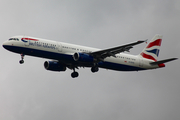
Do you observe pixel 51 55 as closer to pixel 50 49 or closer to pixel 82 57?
pixel 50 49

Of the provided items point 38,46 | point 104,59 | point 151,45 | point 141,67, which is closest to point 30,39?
point 38,46

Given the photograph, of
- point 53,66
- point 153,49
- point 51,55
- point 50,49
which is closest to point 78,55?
point 51,55

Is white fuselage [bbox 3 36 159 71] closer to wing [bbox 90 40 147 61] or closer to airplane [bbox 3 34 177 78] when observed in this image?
airplane [bbox 3 34 177 78]

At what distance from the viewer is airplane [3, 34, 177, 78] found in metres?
49.0

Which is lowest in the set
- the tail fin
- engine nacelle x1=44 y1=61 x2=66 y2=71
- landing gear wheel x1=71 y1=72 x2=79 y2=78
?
landing gear wheel x1=71 y1=72 x2=79 y2=78

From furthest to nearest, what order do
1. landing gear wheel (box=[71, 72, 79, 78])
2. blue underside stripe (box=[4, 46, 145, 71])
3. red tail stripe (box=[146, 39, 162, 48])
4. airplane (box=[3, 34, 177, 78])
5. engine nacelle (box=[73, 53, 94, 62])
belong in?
red tail stripe (box=[146, 39, 162, 48]) < landing gear wheel (box=[71, 72, 79, 78]) < engine nacelle (box=[73, 53, 94, 62]) < airplane (box=[3, 34, 177, 78]) < blue underside stripe (box=[4, 46, 145, 71])

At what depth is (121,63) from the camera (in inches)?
2235

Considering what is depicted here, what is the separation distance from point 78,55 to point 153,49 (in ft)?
62.9

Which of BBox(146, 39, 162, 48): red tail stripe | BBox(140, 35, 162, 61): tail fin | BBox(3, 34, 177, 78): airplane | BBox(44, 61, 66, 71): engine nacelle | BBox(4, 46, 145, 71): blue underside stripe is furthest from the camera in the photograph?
BBox(146, 39, 162, 48): red tail stripe

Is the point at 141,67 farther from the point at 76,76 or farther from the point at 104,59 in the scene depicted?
the point at 76,76

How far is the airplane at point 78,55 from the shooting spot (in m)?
49.0

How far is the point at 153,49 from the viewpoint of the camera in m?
63.1

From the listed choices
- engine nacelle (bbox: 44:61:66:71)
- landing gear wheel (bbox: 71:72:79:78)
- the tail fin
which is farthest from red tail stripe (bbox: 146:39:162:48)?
engine nacelle (bbox: 44:61:66:71)

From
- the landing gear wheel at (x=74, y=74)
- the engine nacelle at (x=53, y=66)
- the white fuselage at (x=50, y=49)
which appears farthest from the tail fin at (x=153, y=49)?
the engine nacelle at (x=53, y=66)
